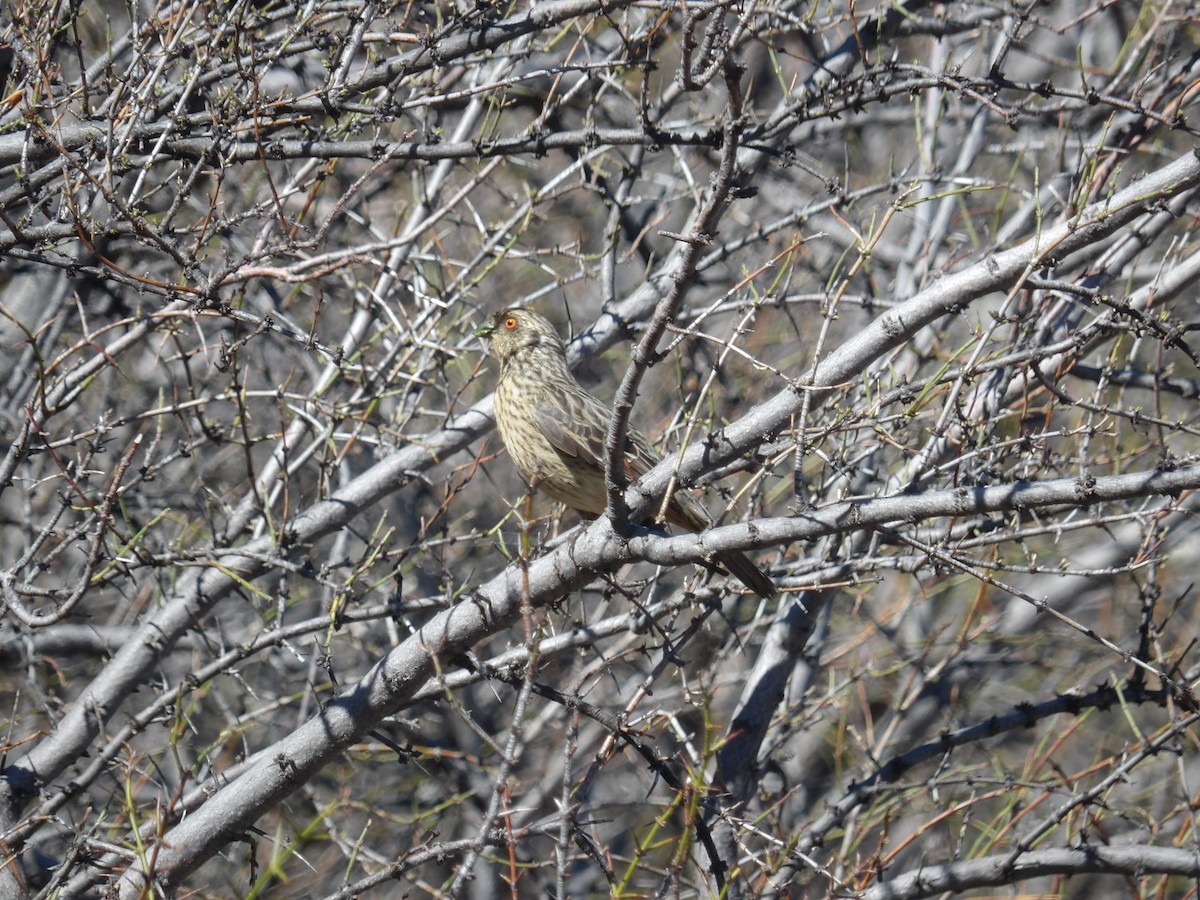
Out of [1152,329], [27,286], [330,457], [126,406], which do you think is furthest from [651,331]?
[126,406]

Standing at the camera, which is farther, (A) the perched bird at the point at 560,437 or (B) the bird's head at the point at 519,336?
(B) the bird's head at the point at 519,336

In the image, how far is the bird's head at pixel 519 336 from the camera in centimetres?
640

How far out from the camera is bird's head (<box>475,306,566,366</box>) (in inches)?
252

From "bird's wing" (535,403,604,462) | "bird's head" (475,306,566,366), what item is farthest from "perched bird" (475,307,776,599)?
"bird's head" (475,306,566,366)

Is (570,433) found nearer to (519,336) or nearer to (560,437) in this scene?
(560,437)

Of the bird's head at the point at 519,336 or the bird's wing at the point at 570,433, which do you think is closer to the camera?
the bird's wing at the point at 570,433

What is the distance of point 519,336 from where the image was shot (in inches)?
256

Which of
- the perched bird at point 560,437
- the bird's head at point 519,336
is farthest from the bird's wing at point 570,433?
the bird's head at point 519,336

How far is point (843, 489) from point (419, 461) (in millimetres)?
2022

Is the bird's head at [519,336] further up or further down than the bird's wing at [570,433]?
further up

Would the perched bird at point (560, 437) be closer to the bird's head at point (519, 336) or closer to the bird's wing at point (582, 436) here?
the bird's wing at point (582, 436)

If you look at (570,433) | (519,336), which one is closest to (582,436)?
(570,433)

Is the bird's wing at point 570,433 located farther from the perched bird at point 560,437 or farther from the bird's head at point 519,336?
the bird's head at point 519,336

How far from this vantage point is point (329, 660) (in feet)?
13.7
